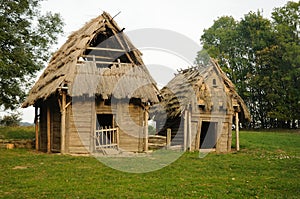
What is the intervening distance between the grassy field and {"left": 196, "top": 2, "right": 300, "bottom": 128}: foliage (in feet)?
97.7

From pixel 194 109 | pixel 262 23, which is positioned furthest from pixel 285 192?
pixel 262 23

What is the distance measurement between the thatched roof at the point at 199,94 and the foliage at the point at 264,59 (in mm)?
21844

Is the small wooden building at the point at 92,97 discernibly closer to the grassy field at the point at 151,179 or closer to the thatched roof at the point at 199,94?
the thatched roof at the point at 199,94

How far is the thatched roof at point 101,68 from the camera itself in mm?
19734

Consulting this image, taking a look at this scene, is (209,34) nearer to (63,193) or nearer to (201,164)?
(201,164)

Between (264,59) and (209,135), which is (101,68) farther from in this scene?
(264,59)

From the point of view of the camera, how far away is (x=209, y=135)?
88.0 ft

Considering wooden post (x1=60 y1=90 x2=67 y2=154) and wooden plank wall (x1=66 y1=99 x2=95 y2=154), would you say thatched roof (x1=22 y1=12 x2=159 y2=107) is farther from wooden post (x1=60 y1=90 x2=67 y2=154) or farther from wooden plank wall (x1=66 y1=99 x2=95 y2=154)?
wooden plank wall (x1=66 y1=99 x2=95 y2=154)

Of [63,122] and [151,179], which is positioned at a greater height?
[63,122]

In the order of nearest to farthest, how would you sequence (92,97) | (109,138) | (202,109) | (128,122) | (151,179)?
1. (151,179)
2. (92,97)
3. (128,122)
4. (109,138)
5. (202,109)

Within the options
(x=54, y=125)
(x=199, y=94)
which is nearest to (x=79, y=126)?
(x=54, y=125)

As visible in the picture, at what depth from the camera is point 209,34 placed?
5750 centimetres

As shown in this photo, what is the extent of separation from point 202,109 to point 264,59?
27621mm

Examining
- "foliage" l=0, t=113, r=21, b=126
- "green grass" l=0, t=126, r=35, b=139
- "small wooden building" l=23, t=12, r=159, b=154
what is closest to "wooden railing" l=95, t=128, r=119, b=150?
"small wooden building" l=23, t=12, r=159, b=154
